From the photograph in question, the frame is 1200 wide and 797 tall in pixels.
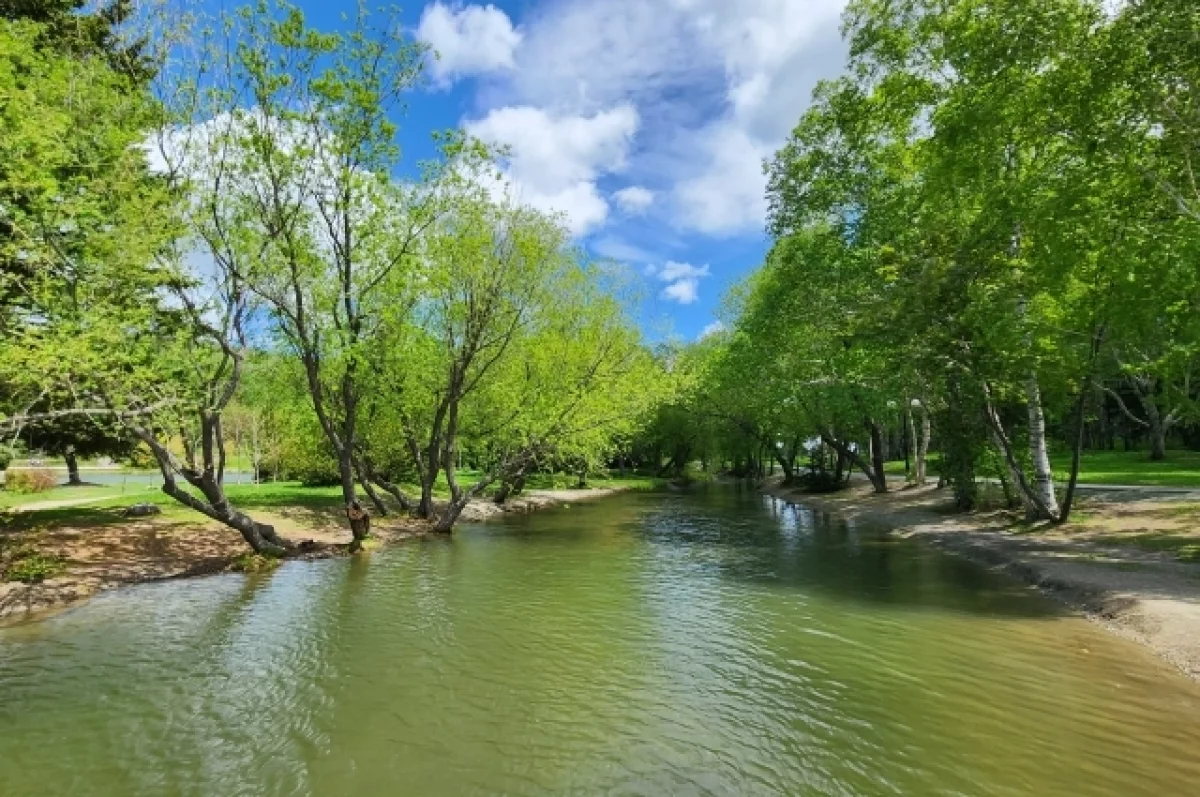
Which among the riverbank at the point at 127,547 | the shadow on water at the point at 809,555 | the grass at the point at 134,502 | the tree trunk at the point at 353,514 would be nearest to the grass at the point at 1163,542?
the shadow on water at the point at 809,555

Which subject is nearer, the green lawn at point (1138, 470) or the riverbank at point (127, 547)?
the riverbank at point (127, 547)

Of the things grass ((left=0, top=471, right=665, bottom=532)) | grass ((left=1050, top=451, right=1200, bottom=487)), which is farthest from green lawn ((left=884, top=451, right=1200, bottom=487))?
grass ((left=0, top=471, right=665, bottom=532))

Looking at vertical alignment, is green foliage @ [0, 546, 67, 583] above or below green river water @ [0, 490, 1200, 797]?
above

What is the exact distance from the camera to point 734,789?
6824 millimetres

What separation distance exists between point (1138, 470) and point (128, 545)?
4436 centimetres

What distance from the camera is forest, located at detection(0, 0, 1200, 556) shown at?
46.3 feet

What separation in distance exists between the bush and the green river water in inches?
873

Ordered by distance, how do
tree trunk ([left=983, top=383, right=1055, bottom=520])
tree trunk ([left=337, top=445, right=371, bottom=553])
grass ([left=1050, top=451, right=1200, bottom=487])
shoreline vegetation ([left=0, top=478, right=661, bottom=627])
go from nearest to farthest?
shoreline vegetation ([left=0, top=478, right=661, bottom=627]) < tree trunk ([left=983, top=383, right=1055, bottom=520]) < tree trunk ([left=337, top=445, right=371, bottom=553]) < grass ([left=1050, top=451, right=1200, bottom=487])

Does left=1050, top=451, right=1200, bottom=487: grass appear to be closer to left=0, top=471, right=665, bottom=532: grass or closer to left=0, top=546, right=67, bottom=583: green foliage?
left=0, top=471, right=665, bottom=532: grass

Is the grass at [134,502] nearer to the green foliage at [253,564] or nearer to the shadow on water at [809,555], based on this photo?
the green foliage at [253,564]

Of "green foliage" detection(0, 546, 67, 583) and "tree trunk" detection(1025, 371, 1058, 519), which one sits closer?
"green foliage" detection(0, 546, 67, 583)

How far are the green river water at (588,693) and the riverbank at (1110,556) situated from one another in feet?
2.23

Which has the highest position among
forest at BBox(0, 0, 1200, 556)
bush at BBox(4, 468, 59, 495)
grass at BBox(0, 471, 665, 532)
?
forest at BBox(0, 0, 1200, 556)

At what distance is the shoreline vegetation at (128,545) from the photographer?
Answer: 1487 cm
